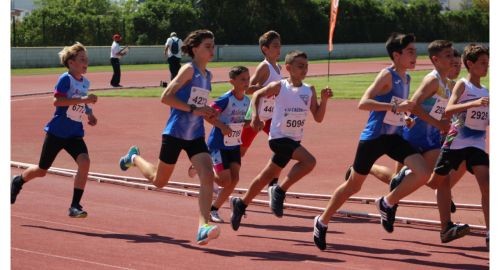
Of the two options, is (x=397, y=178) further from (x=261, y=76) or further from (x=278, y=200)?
(x=261, y=76)

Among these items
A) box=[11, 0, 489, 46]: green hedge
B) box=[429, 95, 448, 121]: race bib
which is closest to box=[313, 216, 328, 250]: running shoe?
box=[429, 95, 448, 121]: race bib

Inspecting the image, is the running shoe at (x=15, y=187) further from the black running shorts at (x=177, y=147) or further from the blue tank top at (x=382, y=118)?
the blue tank top at (x=382, y=118)

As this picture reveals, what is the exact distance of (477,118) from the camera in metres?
9.22

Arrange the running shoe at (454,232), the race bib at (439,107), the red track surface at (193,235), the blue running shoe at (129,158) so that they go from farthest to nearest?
the blue running shoe at (129,158), the race bib at (439,107), the running shoe at (454,232), the red track surface at (193,235)

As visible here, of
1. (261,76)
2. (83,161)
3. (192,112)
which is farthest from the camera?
(261,76)

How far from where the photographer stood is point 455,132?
30.7 feet

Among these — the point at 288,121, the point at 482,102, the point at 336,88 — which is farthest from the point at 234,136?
the point at 336,88

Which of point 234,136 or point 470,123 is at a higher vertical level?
point 470,123

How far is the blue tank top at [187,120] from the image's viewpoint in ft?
31.2

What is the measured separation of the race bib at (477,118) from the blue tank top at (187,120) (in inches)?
95.3

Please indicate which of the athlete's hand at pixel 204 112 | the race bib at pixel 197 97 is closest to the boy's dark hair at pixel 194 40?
the race bib at pixel 197 97

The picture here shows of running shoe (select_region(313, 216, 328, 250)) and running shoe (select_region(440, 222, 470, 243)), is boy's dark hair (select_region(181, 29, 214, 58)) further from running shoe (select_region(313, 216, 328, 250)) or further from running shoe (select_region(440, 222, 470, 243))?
running shoe (select_region(440, 222, 470, 243))

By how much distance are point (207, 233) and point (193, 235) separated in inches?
56.5
